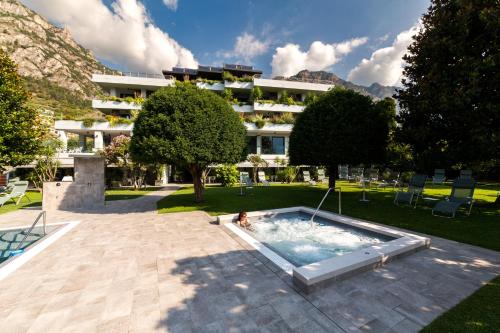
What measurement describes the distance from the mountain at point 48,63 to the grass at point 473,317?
8404cm

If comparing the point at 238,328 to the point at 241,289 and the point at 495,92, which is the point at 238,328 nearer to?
the point at 241,289

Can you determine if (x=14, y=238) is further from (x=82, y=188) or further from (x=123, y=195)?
(x=123, y=195)

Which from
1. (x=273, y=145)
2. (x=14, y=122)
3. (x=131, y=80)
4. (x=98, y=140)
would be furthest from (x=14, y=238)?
(x=273, y=145)

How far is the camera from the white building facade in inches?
1005

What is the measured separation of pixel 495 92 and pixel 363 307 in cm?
1195

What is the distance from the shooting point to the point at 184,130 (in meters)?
10.6

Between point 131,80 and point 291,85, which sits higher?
point 291,85

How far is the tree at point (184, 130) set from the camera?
1033cm

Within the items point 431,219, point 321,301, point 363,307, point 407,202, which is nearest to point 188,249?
point 321,301

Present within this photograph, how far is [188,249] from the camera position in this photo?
19.3ft

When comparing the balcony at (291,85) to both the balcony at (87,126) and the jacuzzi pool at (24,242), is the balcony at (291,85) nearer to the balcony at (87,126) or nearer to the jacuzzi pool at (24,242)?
the balcony at (87,126)

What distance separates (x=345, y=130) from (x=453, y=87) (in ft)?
16.5

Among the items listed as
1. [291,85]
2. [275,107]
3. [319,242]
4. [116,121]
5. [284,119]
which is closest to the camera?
[319,242]

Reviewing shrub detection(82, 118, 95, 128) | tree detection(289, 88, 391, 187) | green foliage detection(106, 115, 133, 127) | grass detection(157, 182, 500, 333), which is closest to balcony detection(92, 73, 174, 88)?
green foliage detection(106, 115, 133, 127)
